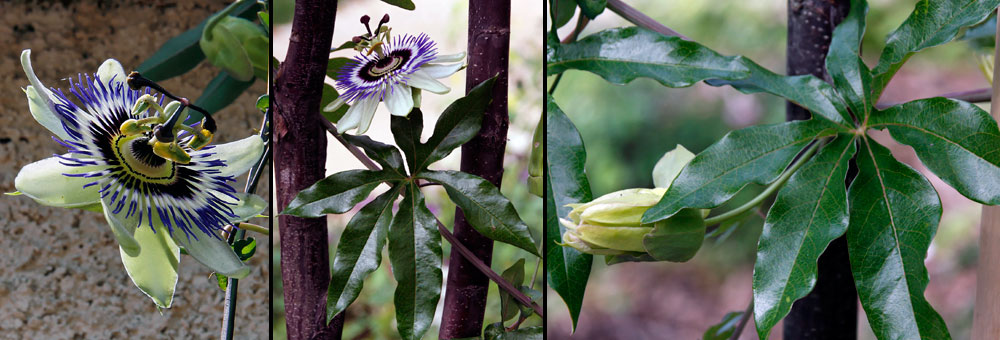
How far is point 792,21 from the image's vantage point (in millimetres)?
408

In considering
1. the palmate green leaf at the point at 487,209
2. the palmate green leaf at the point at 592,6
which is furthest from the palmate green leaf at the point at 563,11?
the palmate green leaf at the point at 487,209

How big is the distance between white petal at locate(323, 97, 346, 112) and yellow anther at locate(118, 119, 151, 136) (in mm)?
73

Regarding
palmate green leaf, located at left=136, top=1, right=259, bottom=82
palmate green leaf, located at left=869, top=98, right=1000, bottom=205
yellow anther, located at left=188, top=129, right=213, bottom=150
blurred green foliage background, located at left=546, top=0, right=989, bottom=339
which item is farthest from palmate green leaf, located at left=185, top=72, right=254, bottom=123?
blurred green foliage background, located at left=546, top=0, right=989, bottom=339

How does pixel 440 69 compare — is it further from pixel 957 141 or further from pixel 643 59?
pixel 957 141

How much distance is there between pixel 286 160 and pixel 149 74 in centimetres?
15

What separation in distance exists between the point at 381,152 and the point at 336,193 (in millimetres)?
26

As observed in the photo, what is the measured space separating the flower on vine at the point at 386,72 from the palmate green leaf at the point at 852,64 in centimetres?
19

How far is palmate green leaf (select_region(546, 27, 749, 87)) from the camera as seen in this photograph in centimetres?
35

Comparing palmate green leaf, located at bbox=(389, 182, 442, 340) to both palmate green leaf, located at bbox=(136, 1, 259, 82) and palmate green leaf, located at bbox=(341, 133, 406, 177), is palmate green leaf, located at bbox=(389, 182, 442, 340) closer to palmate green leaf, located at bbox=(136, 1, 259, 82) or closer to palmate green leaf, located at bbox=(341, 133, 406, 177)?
palmate green leaf, located at bbox=(341, 133, 406, 177)

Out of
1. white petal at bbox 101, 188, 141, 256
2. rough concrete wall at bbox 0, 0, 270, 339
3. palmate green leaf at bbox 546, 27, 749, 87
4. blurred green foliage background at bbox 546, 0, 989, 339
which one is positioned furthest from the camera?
blurred green foliage background at bbox 546, 0, 989, 339

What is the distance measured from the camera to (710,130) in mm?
1207

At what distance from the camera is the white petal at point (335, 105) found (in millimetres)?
314

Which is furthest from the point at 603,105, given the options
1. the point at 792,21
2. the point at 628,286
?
the point at 792,21

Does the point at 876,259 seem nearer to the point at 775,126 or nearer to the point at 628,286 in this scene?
the point at 775,126
